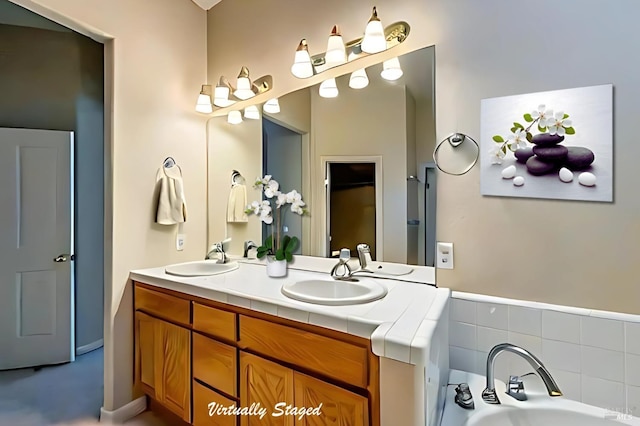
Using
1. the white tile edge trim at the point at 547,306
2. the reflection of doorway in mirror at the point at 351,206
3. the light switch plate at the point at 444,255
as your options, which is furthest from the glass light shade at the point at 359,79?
the white tile edge trim at the point at 547,306

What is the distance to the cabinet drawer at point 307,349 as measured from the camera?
1.26 meters

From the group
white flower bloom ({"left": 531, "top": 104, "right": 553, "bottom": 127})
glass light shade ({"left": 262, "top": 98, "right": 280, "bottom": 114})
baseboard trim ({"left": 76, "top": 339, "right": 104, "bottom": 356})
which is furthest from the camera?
baseboard trim ({"left": 76, "top": 339, "right": 104, "bottom": 356})

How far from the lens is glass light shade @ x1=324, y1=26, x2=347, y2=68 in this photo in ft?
6.14

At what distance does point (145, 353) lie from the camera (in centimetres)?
213

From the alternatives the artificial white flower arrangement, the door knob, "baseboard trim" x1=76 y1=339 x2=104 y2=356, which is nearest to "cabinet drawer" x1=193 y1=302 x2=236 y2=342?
the artificial white flower arrangement

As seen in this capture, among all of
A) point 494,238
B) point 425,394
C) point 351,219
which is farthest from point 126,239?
point 494,238

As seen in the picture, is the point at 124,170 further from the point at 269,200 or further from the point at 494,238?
the point at 494,238

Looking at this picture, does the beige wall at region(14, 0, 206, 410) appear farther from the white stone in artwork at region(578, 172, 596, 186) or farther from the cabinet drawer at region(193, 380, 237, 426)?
the white stone in artwork at region(578, 172, 596, 186)

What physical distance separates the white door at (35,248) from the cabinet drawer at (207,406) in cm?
183

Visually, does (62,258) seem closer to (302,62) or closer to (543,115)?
Result: (302,62)

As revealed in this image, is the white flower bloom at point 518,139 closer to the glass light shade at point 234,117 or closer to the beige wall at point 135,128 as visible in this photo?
the glass light shade at point 234,117

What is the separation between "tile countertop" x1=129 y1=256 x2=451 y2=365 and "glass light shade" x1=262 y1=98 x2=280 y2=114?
40.5 inches

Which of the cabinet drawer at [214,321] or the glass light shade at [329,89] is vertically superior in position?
the glass light shade at [329,89]

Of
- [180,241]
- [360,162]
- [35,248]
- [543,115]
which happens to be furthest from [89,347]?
[543,115]
